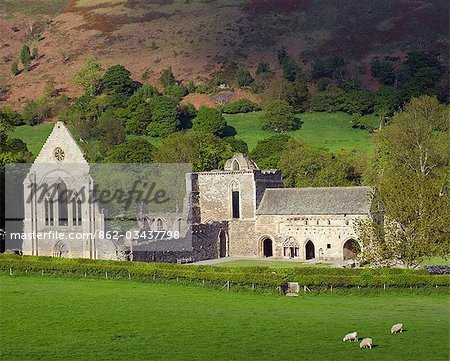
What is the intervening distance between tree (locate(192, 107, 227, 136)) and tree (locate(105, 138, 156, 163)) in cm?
2222

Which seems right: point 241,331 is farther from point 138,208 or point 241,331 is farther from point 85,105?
point 85,105

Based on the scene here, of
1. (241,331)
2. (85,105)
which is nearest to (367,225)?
(241,331)

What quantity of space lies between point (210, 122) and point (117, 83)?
32947mm

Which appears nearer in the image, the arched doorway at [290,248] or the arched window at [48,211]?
the arched window at [48,211]

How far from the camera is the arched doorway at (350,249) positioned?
6103 cm

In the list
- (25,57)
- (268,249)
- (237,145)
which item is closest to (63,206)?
(268,249)

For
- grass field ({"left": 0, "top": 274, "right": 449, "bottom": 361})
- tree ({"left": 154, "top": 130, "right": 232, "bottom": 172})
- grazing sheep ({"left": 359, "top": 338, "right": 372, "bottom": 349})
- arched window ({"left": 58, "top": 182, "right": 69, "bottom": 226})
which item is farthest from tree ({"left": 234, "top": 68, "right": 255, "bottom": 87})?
grazing sheep ({"left": 359, "top": 338, "right": 372, "bottom": 349})

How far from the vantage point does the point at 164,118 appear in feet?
394

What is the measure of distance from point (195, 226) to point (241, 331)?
29.5 m

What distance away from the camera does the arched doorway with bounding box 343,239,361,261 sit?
61031 millimetres

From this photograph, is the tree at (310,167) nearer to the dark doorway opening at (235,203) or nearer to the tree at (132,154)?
the tree at (132,154)

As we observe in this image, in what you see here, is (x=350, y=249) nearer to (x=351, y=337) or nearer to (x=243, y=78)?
(x=351, y=337)

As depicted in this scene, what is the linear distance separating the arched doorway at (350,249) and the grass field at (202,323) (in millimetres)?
17645

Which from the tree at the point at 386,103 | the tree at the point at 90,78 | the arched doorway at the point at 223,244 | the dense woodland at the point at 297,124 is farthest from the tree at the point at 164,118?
the arched doorway at the point at 223,244
